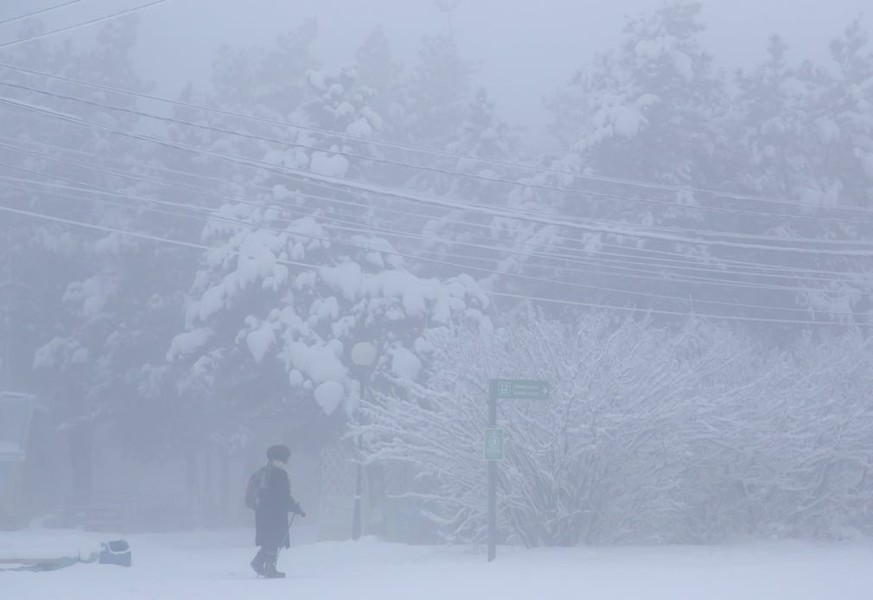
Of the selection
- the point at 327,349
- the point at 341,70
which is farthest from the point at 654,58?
the point at 327,349

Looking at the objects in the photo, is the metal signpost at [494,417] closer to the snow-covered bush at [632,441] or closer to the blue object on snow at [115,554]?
the snow-covered bush at [632,441]

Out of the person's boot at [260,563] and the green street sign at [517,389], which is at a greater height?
the green street sign at [517,389]

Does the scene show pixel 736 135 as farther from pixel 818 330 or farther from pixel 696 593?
pixel 696 593

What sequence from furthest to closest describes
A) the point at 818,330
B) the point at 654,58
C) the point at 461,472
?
the point at 654,58, the point at 818,330, the point at 461,472

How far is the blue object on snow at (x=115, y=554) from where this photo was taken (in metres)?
15.2

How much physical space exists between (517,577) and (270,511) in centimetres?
277

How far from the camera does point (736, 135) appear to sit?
35250 millimetres

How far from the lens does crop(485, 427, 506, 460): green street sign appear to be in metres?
14.3

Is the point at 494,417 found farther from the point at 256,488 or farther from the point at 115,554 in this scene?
the point at 115,554

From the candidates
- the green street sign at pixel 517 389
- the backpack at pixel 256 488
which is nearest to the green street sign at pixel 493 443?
the green street sign at pixel 517 389

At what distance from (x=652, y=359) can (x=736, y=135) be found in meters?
20.0

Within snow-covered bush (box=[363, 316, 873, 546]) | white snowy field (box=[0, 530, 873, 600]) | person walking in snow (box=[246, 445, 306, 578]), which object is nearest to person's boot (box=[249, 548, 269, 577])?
person walking in snow (box=[246, 445, 306, 578])

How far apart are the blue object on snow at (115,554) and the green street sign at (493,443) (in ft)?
15.4

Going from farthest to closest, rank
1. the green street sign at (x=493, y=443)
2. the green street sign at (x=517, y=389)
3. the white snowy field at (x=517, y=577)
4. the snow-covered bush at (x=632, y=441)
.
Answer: the snow-covered bush at (x=632, y=441), the green street sign at (x=517, y=389), the green street sign at (x=493, y=443), the white snowy field at (x=517, y=577)
